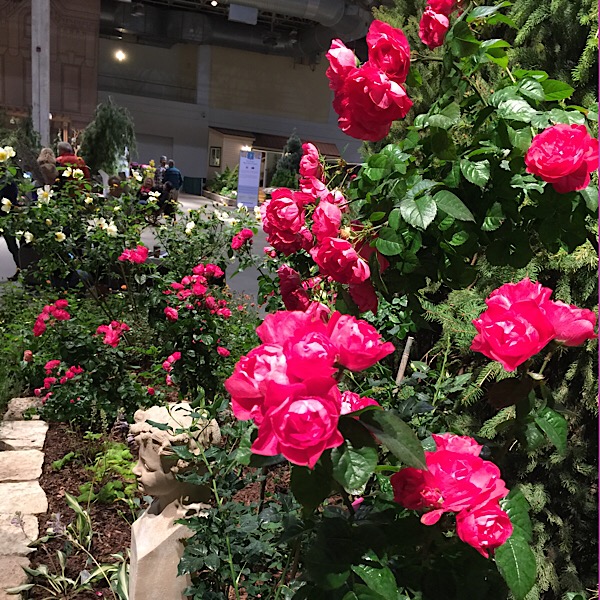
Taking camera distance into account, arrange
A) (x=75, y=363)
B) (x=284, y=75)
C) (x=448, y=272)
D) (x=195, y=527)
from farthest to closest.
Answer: (x=284, y=75) < (x=75, y=363) < (x=195, y=527) < (x=448, y=272)

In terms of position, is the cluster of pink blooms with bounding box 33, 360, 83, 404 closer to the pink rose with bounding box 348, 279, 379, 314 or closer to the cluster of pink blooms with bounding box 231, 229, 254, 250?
the cluster of pink blooms with bounding box 231, 229, 254, 250

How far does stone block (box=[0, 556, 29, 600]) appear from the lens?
6.23ft

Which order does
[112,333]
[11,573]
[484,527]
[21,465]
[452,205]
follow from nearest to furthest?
[484,527] → [452,205] → [11,573] → [21,465] → [112,333]

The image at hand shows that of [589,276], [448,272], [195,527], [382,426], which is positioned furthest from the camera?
[589,276]

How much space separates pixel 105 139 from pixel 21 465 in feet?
27.6

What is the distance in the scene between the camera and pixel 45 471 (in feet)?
8.63

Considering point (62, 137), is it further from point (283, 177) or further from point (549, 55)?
point (549, 55)

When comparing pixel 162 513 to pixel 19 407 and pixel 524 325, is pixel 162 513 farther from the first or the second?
pixel 19 407

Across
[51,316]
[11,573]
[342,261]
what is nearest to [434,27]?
[342,261]

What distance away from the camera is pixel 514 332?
70 centimetres

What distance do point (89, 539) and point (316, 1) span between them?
10.2 metres

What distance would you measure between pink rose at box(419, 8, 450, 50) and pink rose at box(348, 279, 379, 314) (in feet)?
1.41

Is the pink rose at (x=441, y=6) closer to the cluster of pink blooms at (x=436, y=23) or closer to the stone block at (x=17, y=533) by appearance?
the cluster of pink blooms at (x=436, y=23)

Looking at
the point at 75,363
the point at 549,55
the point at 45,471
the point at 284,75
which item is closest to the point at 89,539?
the point at 45,471
